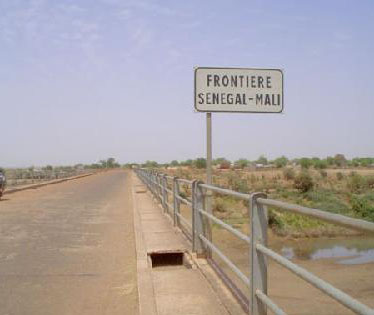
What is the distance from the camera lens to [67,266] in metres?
8.73

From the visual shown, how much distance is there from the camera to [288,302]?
9.73 meters

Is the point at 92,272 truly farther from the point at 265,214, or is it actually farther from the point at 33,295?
the point at 265,214

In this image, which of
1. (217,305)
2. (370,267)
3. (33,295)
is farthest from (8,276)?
(370,267)

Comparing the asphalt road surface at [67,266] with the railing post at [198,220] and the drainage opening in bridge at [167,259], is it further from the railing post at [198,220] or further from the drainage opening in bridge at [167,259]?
the railing post at [198,220]

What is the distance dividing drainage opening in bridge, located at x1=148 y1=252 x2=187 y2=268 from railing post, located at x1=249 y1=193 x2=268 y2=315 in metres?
4.27

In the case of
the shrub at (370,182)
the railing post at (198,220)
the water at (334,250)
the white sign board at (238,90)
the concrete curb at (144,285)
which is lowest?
the water at (334,250)

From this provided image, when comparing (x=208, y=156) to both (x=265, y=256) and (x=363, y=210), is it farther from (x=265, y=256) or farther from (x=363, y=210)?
(x=363, y=210)

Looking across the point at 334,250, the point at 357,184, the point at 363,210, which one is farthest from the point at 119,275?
the point at 357,184

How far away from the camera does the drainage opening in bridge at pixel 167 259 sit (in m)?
9.05

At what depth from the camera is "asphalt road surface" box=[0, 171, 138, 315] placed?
6513mm

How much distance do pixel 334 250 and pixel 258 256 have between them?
14.5 meters

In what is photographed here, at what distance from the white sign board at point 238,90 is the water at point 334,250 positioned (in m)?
9.42

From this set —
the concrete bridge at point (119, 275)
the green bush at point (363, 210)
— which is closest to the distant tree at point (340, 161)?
the green bush at point (363, 210)

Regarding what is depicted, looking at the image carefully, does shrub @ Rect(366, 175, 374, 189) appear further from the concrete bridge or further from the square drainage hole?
the square drainage hole
